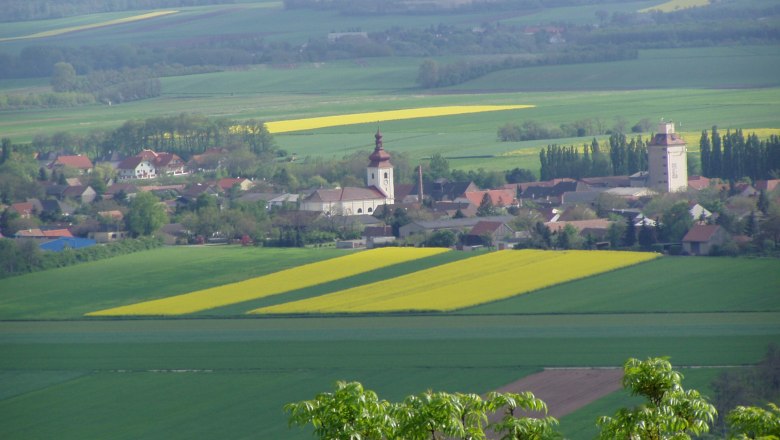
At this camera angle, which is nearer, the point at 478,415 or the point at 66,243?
the point at 478,415

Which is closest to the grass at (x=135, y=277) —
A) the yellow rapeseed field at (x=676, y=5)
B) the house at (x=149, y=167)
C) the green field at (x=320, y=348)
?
the green field at (x=320, y=348)

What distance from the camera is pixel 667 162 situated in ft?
223

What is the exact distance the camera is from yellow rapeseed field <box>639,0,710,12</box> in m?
136

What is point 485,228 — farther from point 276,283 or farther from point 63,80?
point 63,80

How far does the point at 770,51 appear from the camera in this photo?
108m

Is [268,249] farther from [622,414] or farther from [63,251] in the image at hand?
[622,414]

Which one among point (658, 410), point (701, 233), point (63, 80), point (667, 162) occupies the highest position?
point (658, 410)

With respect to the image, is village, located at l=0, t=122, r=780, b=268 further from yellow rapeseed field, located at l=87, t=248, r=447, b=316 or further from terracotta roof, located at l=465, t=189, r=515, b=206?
yellow rapeseed field, located at l=87, t=248, r=447, b=316

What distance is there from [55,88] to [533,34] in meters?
36.2

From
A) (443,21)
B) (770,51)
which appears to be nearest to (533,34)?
(443,21)

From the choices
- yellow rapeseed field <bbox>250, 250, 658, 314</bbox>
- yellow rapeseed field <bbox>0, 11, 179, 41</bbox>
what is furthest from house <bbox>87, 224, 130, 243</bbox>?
yellow rapeseed field <bbox>0, 11, 179, 41</bbox>

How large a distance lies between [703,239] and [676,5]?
89.6m

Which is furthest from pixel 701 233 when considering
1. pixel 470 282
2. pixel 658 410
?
pixel 658 410

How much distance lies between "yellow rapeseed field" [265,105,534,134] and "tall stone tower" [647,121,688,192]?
29.1 metres
